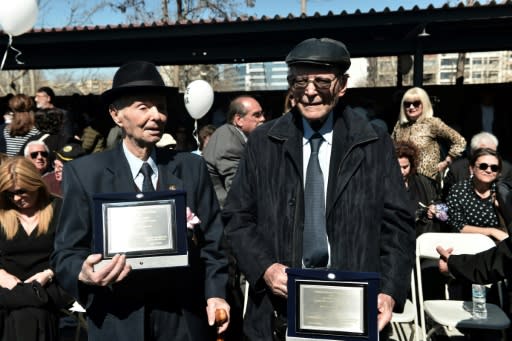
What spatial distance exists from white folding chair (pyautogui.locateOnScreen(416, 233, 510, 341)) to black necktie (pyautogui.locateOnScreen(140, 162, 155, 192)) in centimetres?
254

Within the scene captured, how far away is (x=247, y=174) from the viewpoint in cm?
231

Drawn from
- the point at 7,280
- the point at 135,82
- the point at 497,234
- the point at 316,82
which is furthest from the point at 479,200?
the point at 7,280

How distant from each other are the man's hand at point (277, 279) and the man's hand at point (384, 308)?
35 cm

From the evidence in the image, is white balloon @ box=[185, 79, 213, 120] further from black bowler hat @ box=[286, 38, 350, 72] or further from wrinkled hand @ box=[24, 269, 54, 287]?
Result: black bowler hat @ box=[286, 38, 350, 72]

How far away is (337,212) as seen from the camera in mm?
2129

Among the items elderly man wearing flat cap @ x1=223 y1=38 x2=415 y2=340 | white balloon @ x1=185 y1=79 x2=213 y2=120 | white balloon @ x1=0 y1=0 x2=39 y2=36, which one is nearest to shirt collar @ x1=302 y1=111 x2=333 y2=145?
elderly man wearing flat cap @ x1=223 y1=38 x2=415 y2=340

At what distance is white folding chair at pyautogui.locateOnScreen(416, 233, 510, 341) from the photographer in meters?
3.81

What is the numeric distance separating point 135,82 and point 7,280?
82.4 inches

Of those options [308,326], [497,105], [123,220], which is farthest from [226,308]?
[497,105]

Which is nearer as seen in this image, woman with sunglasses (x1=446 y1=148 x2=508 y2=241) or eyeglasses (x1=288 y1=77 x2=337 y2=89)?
eyeglasses (x1=288 y1=77 x2=337 y2=89)

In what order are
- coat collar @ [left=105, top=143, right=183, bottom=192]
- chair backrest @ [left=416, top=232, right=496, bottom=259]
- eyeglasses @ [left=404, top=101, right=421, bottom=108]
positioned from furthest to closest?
eyeglasses @ [left=404, top=101, right=421, bottom=108]
chair backrest @ [left=416, top=232, right=496, bottom=259]
coat collar @ [left=105, top=143, right=183, bottom=192]

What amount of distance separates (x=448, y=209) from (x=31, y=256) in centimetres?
350

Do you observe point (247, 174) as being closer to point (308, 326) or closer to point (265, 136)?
point (265, 136)

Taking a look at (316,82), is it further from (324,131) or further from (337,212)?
(337,212)
